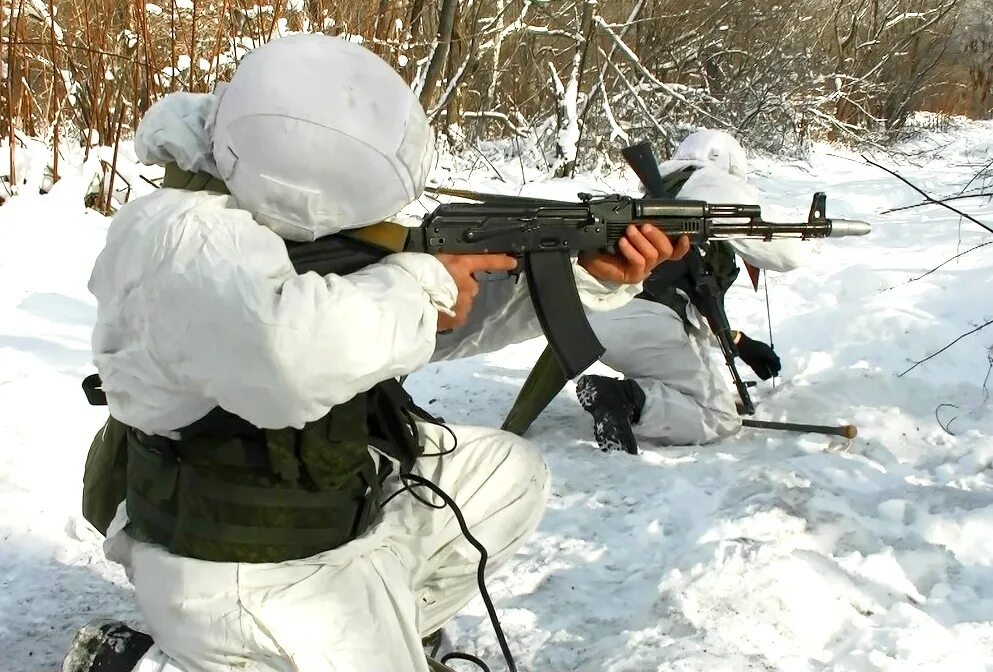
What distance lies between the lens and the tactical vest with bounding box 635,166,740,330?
3238mm

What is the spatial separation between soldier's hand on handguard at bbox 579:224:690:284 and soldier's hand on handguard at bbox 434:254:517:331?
26 cm

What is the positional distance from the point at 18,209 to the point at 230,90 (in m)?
3.88

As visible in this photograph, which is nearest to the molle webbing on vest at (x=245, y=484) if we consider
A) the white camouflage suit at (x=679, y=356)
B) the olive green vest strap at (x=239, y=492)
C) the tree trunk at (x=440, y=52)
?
the olive green vest strap at (x=239, y=492)

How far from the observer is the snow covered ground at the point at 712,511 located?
1922 millimetres

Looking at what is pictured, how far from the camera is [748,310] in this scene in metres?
4.78

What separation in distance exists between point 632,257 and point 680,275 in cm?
149

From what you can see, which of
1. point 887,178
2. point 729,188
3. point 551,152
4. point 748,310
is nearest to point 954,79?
point 887,178

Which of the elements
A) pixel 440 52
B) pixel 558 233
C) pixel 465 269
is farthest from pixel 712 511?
pixel 440 52

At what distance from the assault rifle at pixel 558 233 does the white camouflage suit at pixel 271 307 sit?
23cm

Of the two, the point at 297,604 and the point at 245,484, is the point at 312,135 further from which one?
the point at 297,604

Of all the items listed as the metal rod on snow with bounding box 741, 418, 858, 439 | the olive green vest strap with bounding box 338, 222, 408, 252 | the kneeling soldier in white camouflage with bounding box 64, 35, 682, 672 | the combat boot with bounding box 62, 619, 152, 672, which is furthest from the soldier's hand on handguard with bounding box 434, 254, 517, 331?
the metal rod on snow with bounding box 741, 418, 858, 439

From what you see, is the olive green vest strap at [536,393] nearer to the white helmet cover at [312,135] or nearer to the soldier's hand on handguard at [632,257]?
the soldier's hand on handguard at [632,257]

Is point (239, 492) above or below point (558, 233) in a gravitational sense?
below

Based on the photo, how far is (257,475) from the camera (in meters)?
1.36
